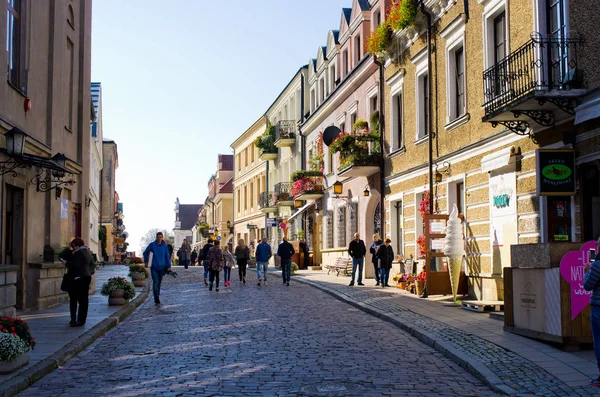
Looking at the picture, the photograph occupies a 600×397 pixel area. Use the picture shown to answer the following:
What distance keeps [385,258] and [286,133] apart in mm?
23194

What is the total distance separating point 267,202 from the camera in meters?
49.0

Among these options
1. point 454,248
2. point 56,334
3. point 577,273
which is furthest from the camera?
point 454,248

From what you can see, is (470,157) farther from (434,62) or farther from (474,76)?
(434,62)

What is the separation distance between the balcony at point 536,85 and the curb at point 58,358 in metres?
7.91

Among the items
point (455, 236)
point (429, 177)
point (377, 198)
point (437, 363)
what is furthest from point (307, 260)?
point (437, 363)

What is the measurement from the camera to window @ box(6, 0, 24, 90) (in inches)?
581

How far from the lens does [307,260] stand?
3903cm

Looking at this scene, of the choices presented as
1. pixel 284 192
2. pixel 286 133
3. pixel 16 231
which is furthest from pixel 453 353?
pixel 286 133

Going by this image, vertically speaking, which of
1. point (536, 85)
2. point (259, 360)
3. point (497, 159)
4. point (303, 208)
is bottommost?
point (259, 360)

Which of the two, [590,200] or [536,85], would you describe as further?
[590,200]

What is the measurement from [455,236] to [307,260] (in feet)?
73.2

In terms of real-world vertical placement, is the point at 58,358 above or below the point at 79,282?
below

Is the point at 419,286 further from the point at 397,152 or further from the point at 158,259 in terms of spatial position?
the point at 158,259

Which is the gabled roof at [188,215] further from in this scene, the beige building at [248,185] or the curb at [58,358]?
the curb at [58,358]
